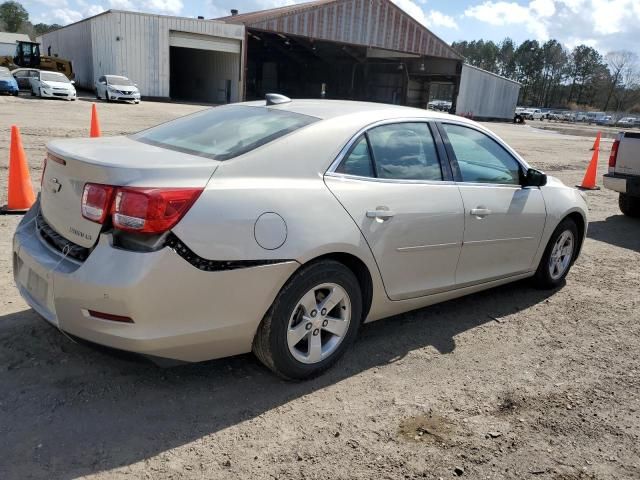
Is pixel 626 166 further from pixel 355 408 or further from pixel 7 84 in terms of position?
pixel 7 84

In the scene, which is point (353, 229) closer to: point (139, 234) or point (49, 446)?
point (139, 234)

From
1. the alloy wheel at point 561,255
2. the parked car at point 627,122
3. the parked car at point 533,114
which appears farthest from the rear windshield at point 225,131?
the parked car at point 627,122

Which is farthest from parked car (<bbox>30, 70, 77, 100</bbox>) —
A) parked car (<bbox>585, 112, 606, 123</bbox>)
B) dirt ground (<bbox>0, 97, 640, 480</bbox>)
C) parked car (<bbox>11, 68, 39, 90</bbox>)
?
parked car (<bbox>585, 112, 606, 123</bbox>)

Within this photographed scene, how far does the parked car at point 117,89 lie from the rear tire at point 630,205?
1076 inches

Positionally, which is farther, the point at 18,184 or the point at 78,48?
the point at 78,48

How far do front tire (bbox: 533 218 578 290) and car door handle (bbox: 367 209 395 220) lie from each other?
7.45 ft

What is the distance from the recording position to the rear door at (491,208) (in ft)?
13.2

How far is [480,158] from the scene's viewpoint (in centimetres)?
431

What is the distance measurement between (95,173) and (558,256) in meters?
4.26

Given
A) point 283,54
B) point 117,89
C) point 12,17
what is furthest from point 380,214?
point 12,17

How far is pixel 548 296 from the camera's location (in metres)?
5.15

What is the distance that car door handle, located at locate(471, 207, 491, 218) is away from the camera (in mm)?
3967

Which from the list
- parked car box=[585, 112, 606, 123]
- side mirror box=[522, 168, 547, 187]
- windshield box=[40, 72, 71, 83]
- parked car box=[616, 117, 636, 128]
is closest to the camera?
side mirror box=[522, 168, 547, 187]

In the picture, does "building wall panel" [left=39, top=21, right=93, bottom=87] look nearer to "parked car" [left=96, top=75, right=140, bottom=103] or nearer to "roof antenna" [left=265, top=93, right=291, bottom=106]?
"parked car" [left=96, top=75, right=140, bottom=103]
